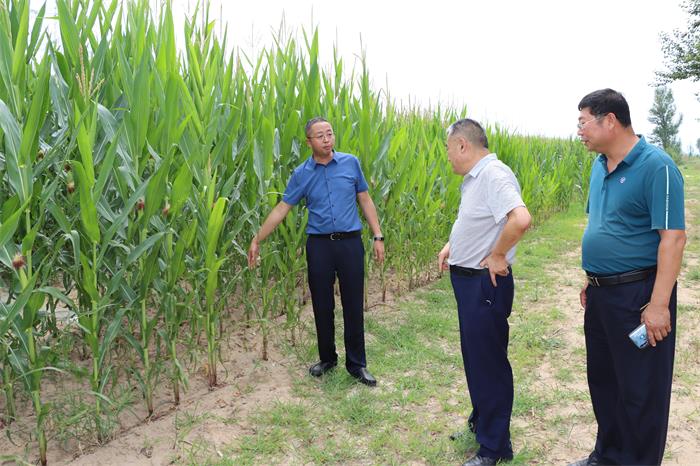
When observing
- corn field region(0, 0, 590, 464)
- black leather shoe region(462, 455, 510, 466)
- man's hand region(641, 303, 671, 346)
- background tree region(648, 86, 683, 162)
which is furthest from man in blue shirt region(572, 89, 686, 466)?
background tree region(648, 86, 683, 162)

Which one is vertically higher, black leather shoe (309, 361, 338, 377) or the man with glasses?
the man with glasses

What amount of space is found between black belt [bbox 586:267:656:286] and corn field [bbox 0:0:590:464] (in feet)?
6.25

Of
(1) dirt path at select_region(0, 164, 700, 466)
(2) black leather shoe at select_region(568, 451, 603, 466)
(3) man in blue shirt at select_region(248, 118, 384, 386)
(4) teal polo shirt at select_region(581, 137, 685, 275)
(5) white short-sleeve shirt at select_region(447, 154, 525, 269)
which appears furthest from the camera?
(3) man in blue shirt at select_region(248, 118, 384, 386)

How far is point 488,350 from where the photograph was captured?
8.39 feet

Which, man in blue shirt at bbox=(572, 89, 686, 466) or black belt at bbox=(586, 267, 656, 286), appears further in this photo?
black belt at bbox=(586, 267, 656, 286)

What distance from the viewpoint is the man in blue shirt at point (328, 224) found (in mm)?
3494

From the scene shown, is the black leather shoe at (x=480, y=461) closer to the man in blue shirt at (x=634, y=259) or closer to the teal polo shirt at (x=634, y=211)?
the man in blue shirt at (x=634, y=259)

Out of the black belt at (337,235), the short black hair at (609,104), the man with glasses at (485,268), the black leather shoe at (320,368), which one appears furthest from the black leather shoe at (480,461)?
the short black hair at (609,104)

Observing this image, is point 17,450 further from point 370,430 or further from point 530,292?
point 530,292

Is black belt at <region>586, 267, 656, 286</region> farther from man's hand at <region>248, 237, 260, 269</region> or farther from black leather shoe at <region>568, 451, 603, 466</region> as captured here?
man's hand at <region>248, 237, 260, 269</region>

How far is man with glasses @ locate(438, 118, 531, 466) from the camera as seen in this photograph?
238 centimetres

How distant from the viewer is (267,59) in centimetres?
438

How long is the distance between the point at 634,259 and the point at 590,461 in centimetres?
114

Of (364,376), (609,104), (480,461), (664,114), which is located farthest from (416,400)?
(664,114)
